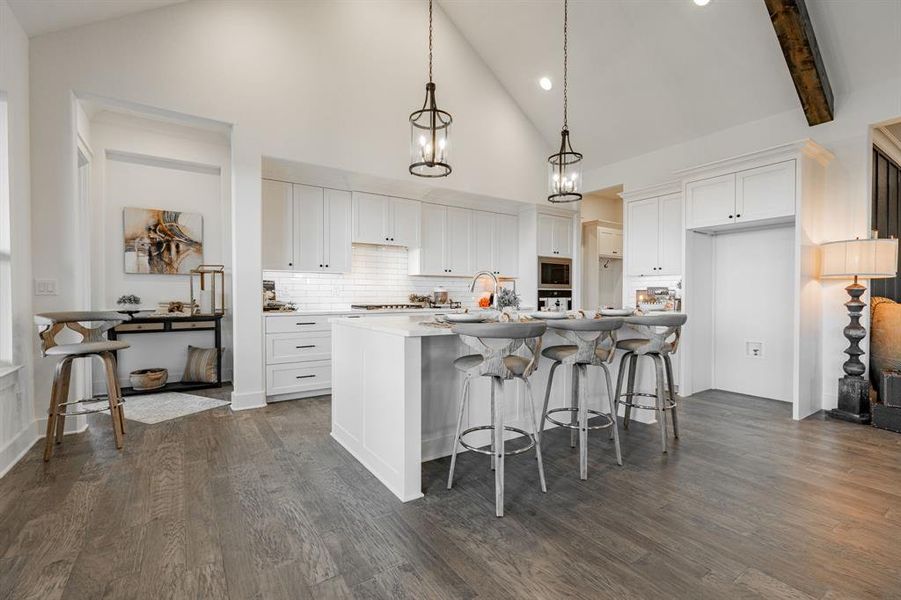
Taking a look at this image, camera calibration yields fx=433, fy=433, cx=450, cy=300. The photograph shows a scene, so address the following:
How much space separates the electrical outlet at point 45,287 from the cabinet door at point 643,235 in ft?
19.3

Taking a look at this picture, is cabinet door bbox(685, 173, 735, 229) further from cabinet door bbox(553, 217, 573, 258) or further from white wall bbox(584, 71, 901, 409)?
cabinet door bbox(553, 217, 573, 258)

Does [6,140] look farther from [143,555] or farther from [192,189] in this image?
[143,555]

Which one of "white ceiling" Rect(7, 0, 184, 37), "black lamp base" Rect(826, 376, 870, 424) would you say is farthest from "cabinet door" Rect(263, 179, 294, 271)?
"black lamp base" Rect(826, 376, 870, 424)

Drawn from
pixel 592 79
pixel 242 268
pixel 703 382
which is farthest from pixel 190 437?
pixel 592 79

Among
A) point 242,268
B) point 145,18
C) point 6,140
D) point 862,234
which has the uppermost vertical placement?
point 145,18

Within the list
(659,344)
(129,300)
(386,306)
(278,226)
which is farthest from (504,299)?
(129,300)

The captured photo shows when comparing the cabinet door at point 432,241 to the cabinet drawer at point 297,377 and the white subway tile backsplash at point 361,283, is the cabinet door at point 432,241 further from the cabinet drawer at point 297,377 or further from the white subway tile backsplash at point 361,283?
the cabinet drawer at point 297,377

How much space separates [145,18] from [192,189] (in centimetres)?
203

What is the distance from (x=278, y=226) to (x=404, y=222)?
1566 millimetres

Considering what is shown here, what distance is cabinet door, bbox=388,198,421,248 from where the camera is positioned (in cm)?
558

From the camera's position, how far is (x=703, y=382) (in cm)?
495

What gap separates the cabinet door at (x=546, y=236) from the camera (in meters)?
6.48

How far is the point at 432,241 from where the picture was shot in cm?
596

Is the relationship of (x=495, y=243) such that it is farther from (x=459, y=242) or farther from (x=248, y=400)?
(x=248, y=400)
